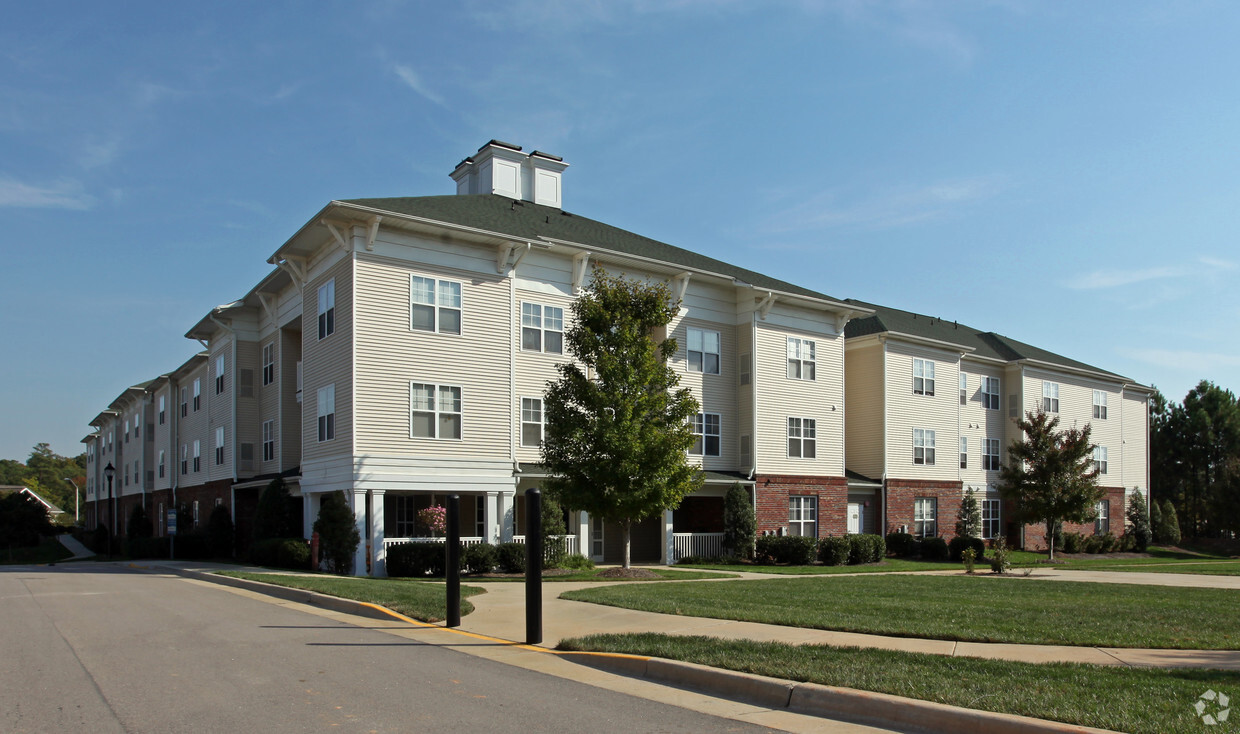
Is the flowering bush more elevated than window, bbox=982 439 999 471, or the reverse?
window, bbox=982 439 999 471

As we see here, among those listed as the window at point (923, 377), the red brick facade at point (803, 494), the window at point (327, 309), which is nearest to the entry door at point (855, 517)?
the red brick facade at point (803, 494)

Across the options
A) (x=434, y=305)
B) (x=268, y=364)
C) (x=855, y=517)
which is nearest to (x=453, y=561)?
(x=434, y=305)

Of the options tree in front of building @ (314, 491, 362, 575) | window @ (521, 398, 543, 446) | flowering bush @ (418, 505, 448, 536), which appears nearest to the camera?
tree in front of building @ (314, 491, 362, 575)

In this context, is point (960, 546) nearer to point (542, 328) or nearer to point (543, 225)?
point (542, 328)

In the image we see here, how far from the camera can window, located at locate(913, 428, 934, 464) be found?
39.7m

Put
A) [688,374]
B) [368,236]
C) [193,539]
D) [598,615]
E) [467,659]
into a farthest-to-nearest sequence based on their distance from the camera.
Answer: [193,539] → [688,374] → [368,236] → [598,615] → [467,659]

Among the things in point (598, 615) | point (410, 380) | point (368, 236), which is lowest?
point (598, 615)

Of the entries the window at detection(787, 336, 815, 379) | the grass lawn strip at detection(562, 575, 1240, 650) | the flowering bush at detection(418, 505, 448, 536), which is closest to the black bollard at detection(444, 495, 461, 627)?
the grass lawn strip at detection(562, 575, 1240, 650)

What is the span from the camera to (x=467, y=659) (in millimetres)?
10188

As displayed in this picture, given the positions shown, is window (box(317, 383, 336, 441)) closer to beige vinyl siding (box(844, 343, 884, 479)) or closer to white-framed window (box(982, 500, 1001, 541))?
beige vinyl siding (box(844, 343, 884, 479))

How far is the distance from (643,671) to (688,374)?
2334 centimetres

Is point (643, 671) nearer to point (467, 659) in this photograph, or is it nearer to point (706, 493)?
point (467, 659)

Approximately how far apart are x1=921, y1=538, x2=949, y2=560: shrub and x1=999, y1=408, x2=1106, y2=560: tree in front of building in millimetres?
4389

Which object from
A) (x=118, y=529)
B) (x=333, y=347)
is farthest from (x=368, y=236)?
(x=118, y=529)
